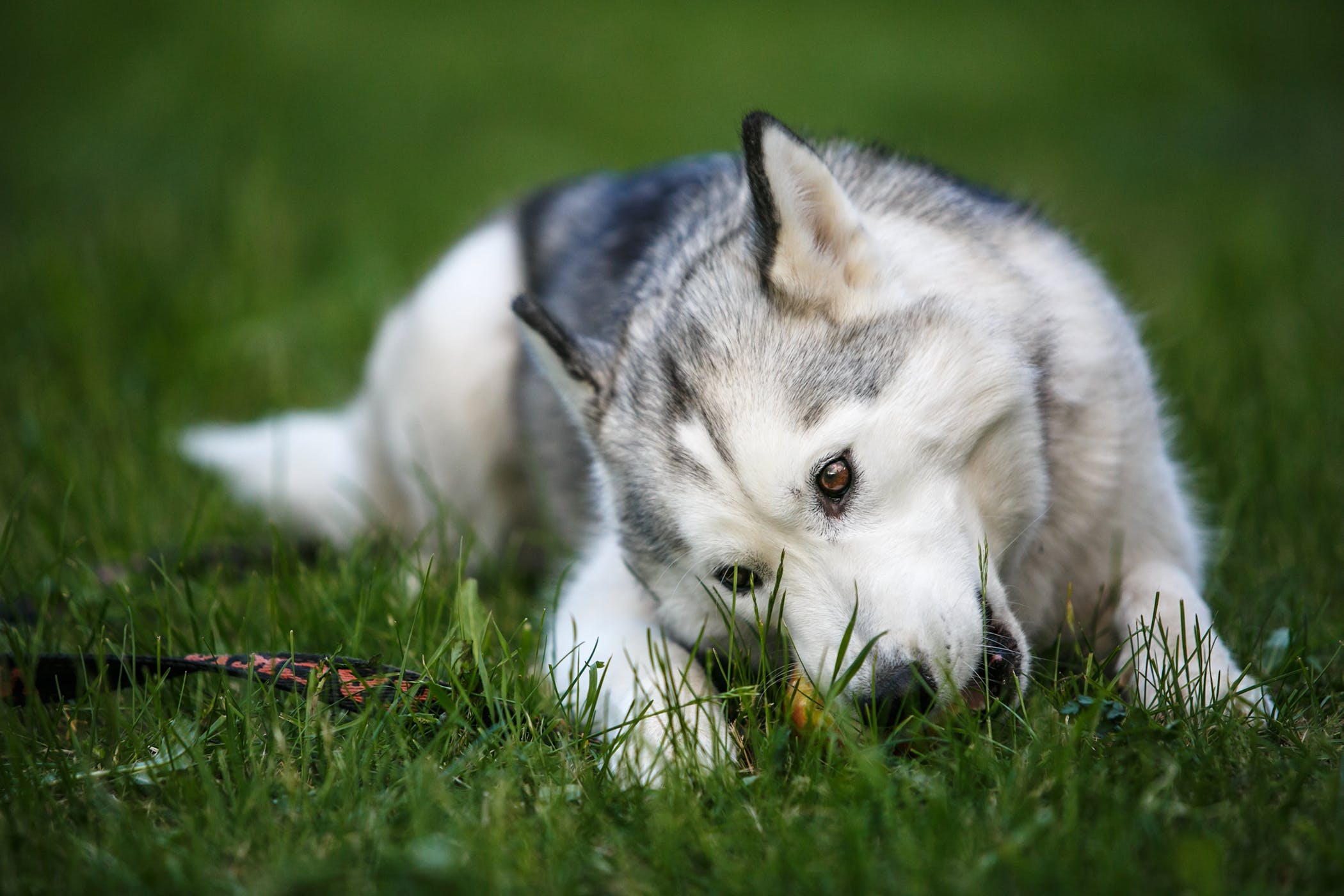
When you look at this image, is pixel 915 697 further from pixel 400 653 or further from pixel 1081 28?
pixel 1081 28

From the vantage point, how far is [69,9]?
12.9 metres

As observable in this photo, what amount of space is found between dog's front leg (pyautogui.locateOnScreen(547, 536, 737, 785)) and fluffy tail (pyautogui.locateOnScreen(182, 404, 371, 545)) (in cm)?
143

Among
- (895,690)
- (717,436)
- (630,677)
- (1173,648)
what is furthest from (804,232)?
(1173,648)

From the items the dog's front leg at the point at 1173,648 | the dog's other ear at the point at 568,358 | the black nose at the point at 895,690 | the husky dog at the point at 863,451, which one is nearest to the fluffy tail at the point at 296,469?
the husky dog at the point at 863,451

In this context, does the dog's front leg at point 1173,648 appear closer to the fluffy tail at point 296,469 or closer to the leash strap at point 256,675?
the leash strap at point 256,675

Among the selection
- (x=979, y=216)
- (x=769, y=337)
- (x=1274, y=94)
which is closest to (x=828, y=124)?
(x=1274, y=94)

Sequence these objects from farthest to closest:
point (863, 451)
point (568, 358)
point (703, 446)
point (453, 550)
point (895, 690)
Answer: point (453, 550) → point (568, 358) → point (703, 446) → point (863, 451) → point (895, 690)

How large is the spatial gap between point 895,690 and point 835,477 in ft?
1.41

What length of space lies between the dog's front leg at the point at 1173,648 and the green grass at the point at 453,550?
85 mm

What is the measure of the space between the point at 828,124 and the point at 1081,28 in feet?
17.5

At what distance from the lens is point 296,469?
14.2 feet

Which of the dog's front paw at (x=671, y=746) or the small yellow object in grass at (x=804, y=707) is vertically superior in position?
the small yellow object in grass at (x=804, y=707)

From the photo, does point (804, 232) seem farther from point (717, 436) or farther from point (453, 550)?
point (453, 550)

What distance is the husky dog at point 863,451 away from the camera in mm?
2176
